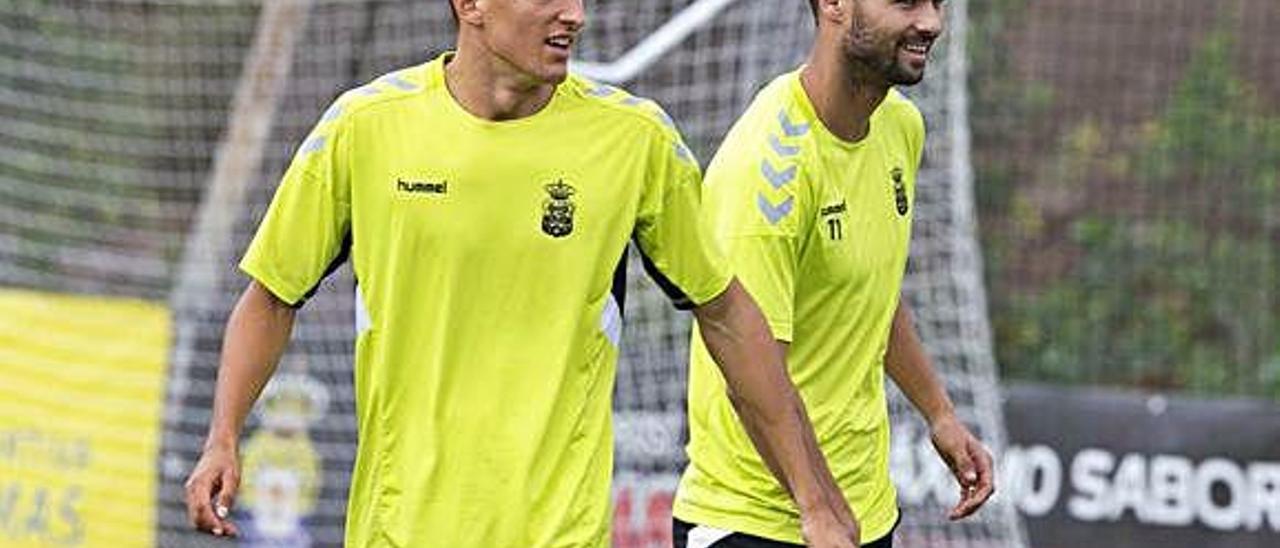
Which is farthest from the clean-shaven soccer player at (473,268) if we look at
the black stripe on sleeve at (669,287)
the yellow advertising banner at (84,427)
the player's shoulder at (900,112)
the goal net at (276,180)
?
the yellow advertising banner at (84,427)

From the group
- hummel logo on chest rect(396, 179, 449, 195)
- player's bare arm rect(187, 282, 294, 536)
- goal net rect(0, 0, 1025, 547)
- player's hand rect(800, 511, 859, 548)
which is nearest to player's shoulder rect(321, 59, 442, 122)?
hummel logo on chest rect(396, 179, 449, 195)

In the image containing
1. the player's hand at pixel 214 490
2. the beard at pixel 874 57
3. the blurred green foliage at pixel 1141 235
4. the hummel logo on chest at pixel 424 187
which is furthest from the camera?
the blurred green foliage at pixel 1141 235

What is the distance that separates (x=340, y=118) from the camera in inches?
207

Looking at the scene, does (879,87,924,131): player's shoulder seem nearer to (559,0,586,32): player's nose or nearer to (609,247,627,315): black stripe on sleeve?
(609,247,627,315): black stripe on sleeve

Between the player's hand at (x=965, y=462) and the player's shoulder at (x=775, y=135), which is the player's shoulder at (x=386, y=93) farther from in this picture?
the player's hand at (x=965, y=462)

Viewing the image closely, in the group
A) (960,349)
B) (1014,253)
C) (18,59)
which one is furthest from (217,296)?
(1014,253)

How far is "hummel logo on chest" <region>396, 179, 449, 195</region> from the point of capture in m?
5.22

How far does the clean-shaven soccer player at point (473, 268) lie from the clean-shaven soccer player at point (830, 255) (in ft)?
2.39

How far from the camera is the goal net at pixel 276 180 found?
9734mm

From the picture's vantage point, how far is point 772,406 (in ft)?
17.7

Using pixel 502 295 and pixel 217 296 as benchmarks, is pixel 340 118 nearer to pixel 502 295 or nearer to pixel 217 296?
pixel 502 295

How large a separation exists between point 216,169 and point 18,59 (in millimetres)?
918

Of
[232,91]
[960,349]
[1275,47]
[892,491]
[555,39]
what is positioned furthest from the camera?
[1275,47]

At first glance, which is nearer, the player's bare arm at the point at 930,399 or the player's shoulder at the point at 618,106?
the player's shoulder at the point at 618,106
